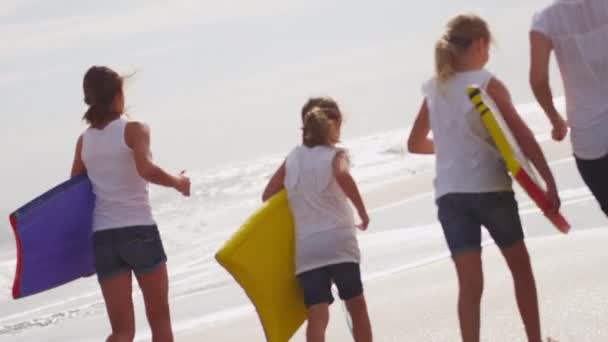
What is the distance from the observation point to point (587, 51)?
17.1ft

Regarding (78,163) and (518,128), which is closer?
(518,128)

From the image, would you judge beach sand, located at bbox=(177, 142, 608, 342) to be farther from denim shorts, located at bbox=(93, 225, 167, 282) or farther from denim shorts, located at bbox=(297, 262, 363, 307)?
denim shorts, located at bbox=(93, 225, 167, 282)

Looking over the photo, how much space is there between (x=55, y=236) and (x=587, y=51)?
2.77 metres

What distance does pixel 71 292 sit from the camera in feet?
40.8

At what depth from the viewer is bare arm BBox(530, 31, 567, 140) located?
17.1 ft

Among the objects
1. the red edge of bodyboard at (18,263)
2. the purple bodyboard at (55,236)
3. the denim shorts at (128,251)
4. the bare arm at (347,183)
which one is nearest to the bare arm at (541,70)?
the bare arm at (347,183)

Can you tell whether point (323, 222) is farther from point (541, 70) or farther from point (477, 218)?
point (541, 70)

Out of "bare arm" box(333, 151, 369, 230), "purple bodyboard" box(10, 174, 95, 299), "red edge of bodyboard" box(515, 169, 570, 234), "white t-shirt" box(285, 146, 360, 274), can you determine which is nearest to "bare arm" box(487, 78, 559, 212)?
"red edge of bodyboard" box(515, 169, 570, 234)

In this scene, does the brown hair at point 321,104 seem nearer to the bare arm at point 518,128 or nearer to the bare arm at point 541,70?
the bare arm at point 518,128

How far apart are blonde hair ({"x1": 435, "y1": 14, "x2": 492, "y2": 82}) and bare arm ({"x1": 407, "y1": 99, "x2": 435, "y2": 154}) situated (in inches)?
8.2

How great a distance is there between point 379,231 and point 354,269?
5785 millimetres

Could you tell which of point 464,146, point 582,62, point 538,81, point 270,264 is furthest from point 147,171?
point 582,62

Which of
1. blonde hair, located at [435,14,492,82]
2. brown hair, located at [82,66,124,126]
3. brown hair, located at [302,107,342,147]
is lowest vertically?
A: brown hair, located at [302,107,342,147]

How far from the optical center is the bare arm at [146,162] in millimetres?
5916
